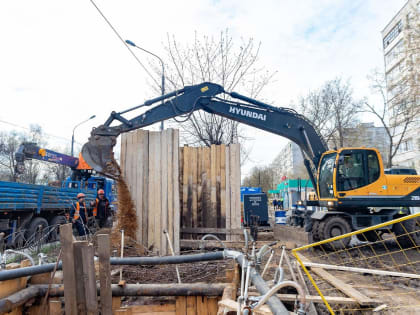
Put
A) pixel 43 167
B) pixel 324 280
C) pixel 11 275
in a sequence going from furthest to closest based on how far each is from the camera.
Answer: pixel 43 167, pixel 324 280, pixel 11 275

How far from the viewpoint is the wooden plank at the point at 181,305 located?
4121 millimetres

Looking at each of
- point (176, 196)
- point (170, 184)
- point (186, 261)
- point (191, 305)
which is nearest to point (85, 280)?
point (186, 261)

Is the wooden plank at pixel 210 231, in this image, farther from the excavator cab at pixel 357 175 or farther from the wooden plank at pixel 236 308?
the wooden plank at pixel 236 308

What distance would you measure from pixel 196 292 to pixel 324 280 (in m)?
2.72

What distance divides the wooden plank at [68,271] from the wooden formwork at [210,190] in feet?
13.8

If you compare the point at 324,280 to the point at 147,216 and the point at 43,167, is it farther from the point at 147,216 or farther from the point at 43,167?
the point at 43,167

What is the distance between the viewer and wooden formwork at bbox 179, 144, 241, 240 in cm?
773

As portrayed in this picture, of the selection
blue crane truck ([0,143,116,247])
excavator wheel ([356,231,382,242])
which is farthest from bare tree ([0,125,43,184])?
excavator wheel ([356,231,382,242])

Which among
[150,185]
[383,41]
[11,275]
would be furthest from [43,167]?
[383,41]

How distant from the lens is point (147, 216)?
7.18 m

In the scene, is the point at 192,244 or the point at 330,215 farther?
the point at 330,215

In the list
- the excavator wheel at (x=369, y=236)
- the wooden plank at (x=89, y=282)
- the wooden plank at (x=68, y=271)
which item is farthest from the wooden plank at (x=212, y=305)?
the excavator wheel at (x=369, y=236)

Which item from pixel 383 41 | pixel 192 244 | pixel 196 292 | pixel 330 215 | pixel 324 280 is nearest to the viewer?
pixel 196 292

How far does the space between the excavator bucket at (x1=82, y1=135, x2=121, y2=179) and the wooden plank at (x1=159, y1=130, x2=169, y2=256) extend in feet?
3.52
